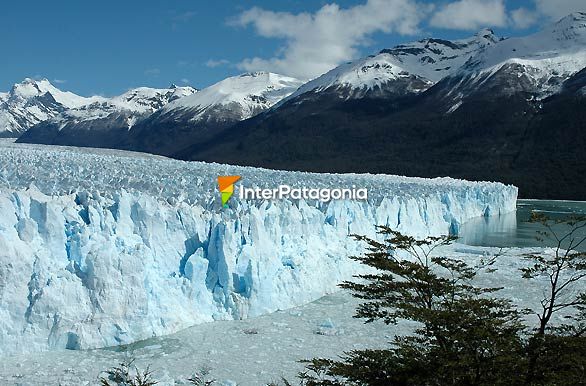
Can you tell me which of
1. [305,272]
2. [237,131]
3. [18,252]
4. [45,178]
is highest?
[237,131]

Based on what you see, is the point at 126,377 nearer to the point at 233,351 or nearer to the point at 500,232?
the point at 233,351

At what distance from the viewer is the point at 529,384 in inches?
181

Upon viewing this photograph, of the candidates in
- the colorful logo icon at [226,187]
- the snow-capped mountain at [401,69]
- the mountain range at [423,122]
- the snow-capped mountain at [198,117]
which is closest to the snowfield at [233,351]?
the colorful logo icon at [226,187]

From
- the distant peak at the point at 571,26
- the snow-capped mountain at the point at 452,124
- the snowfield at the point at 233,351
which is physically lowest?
the snowfield at the point at 233,351

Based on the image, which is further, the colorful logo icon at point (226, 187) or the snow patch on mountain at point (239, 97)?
the snow patch on mountain at point (239, 97)

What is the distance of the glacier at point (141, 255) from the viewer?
8547 mm

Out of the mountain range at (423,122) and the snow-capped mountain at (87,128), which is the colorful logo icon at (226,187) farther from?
the snow-capped mountain at (87,128)

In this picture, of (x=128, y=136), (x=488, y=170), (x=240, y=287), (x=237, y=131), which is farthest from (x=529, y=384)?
(x=128, y=136)

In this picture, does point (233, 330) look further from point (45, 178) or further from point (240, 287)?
point (45, 178)

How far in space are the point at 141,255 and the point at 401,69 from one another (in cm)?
12536

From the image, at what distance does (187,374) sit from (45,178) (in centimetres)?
706

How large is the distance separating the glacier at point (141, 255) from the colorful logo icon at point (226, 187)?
7.7 inches

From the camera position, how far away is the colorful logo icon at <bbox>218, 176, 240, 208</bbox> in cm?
1350

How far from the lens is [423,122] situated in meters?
83.8
